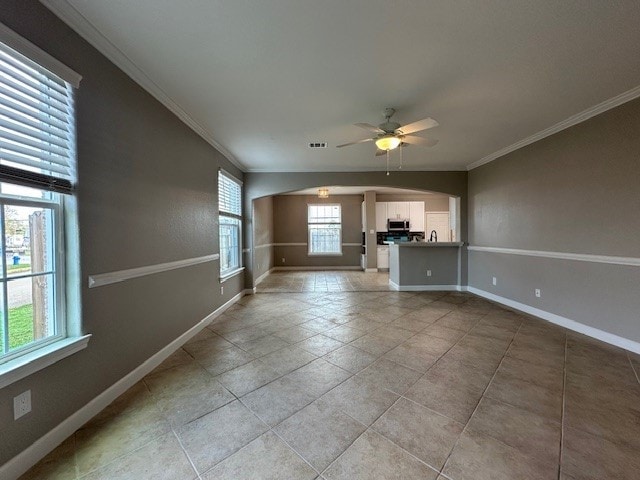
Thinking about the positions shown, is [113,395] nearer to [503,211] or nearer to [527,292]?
[527,292]

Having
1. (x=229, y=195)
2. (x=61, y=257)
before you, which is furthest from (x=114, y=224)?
(x=229, y=195)

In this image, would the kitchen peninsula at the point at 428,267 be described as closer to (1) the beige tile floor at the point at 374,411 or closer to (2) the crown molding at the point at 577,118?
(2) the crown molding at the point at 577,118

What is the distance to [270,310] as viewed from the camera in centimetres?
436

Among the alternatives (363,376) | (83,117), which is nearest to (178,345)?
(363,376)

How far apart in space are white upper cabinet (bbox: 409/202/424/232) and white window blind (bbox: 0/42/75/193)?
26.8 feet

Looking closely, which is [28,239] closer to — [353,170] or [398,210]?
[353,170]

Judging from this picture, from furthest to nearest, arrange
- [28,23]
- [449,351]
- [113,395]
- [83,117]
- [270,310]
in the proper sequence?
1. [270,310]
2. [449,351]
3. [113,395]
4. [83,117]
5. [28,23]

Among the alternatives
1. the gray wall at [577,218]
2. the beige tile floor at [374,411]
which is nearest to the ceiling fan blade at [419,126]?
the gray wall at [577,218]

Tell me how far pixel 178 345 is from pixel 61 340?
1.38 meters

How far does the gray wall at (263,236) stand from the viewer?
6.74 m

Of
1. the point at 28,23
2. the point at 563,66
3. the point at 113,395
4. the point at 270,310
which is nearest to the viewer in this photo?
the point at 28,23

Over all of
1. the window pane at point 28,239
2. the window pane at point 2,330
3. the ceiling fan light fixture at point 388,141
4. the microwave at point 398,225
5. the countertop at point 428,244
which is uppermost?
the ceiling fan light fixture at point 388,141

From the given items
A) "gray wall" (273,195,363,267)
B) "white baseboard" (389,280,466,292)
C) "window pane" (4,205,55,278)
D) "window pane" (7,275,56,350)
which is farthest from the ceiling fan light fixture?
"gray wall" (273,195,363,267)

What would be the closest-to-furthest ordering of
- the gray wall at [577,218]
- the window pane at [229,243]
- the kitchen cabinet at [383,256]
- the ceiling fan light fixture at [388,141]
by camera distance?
the gray wall at [577,218]
the ceiling fan light fixture at [388,141]
the window pane at [229,243]
the kitchen cabinet at [383,256]
